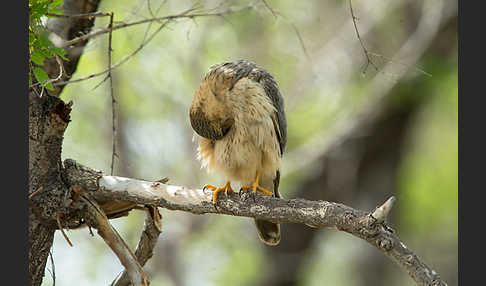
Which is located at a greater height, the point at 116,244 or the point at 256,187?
the point at 256,187

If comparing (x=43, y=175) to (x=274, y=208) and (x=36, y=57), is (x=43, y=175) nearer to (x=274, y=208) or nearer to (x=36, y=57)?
(x=36, y=57)

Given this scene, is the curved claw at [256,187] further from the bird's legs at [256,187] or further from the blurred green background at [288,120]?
the blurred green background at [288,120]

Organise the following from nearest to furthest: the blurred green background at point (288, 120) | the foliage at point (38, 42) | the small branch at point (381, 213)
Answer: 1. the small branch at point (381, 213)
2. the foliage at point (38, 42)
3. the blurred green background at point (288, 120)

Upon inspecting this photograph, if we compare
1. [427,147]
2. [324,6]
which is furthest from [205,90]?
[427,147]

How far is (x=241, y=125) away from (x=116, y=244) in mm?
1335

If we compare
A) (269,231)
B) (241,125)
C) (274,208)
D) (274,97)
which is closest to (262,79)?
(274,97)

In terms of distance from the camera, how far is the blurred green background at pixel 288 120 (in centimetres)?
856

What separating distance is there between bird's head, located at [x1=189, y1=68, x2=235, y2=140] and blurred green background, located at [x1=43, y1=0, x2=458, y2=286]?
3766 millimetres

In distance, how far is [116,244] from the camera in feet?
11.1

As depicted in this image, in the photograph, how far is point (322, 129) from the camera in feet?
32.7

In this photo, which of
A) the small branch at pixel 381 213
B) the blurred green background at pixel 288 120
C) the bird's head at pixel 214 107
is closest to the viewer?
the small branch at pixel 381 213

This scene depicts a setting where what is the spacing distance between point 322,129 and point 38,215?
719 cm

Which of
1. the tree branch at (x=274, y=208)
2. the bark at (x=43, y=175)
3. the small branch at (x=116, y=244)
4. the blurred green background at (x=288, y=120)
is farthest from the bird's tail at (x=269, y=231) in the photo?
the blurred green background at (x=288, y=120)

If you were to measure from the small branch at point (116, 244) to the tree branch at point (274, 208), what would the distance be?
97 millimetres
